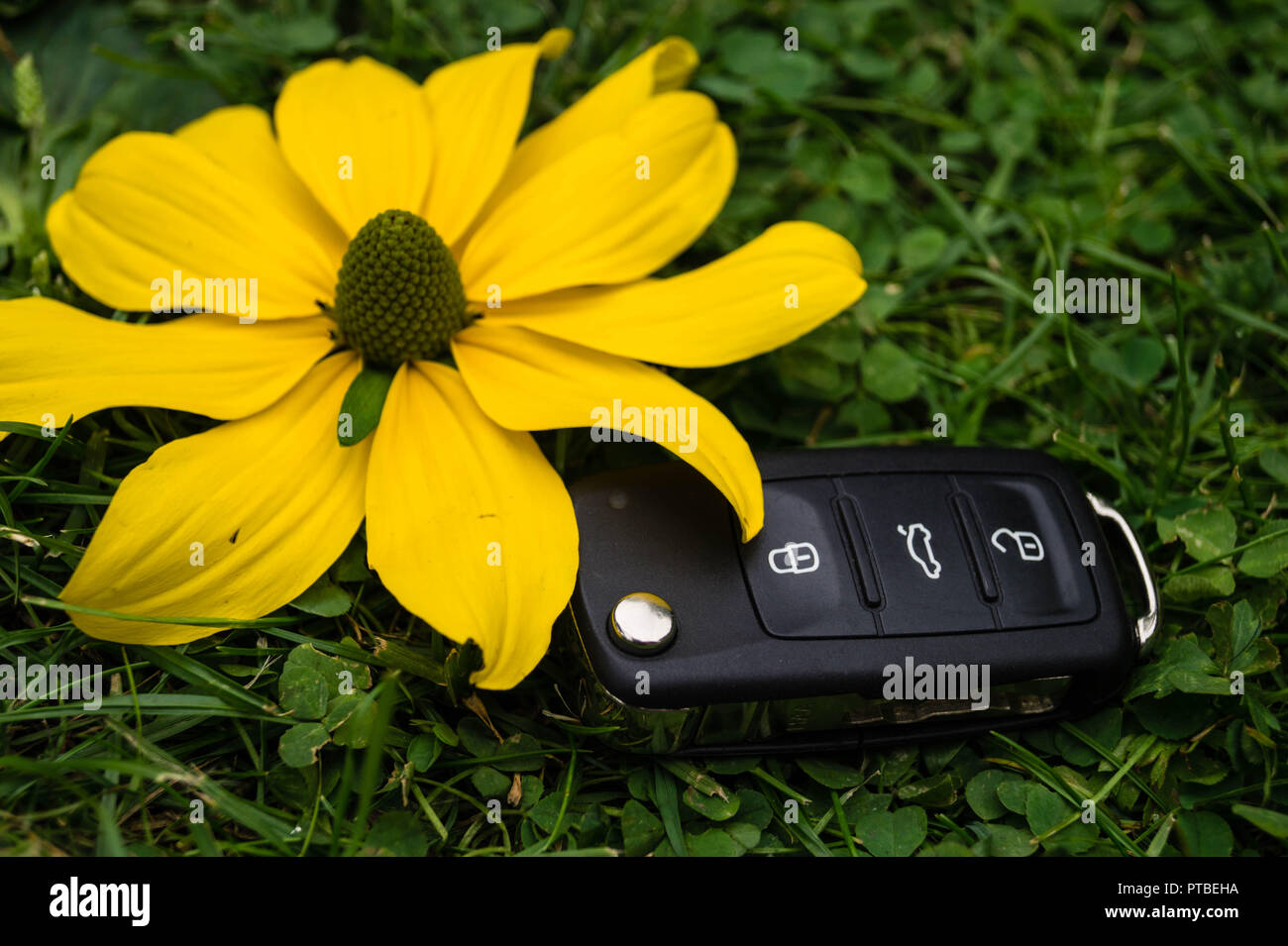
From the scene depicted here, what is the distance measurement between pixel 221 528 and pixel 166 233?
0.41 meters

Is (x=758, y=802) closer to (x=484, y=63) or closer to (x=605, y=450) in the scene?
(x=605, y=450)

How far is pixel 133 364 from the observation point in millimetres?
1161

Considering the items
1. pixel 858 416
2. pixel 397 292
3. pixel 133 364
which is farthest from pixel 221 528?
pixel 858 416

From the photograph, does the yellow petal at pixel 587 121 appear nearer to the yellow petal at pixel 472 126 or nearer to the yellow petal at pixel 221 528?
the yellow petal at pixel 472 126

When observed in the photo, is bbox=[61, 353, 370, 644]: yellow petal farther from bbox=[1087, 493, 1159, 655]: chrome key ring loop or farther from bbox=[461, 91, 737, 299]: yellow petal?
bbox=[1087, 493, 1159, 655]: chrome key ring loop

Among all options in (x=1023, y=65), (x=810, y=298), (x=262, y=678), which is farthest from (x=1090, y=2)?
(x=262, y=678)

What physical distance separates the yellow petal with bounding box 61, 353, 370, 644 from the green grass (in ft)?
0.20

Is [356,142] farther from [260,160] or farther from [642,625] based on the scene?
[642,625]

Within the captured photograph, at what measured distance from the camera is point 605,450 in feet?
4.54

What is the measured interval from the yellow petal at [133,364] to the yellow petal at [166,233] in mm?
69

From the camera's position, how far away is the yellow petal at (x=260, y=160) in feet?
4.37

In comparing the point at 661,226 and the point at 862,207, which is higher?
the point at 862,207

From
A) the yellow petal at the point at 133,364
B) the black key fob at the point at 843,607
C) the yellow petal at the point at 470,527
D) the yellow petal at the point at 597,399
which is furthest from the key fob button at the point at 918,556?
the yellow petal at the point at 133,364

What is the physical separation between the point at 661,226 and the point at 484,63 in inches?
14.8
